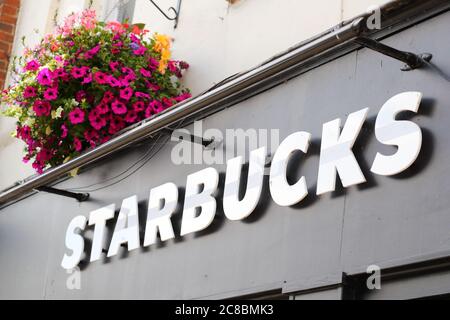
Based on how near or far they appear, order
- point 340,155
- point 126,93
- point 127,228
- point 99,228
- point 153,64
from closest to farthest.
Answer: point 340,155
point 127,228
point 126,93
point 99,228
point 153,64

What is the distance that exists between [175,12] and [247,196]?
2473 millimetres

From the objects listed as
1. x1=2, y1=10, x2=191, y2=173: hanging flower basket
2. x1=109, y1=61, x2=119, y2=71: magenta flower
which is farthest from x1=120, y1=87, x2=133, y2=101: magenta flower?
x1=109, y1=61, x2=119, y2=71: magenta flower

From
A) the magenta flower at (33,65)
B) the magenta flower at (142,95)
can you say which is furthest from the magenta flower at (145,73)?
the magenta flower at (33,65)

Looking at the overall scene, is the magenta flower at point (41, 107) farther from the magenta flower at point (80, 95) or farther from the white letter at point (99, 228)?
the white letter at point (99, 228)

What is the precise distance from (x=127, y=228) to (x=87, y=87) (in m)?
1.12

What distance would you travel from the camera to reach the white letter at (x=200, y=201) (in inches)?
225

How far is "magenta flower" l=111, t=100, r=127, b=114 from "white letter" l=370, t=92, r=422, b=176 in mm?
2367

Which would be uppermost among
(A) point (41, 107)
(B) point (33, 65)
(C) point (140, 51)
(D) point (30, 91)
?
(C) point (140, 51)

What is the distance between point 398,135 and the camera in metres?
4.61

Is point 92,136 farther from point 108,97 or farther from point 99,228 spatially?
point 99,228

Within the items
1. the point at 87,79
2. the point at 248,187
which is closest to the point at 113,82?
the point at 87,79

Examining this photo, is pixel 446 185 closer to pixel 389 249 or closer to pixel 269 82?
pixel 389 249

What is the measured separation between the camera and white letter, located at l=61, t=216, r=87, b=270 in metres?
6.82

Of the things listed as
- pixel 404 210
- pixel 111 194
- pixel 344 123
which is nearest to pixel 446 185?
pixel 404 210
